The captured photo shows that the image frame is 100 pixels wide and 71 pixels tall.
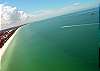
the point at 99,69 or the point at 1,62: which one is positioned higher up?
the point at 99,69

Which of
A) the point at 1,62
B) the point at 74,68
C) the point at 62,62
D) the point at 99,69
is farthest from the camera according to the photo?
the point at 1,62

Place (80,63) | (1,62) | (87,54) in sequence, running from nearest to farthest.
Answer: (80,63), (87,54), (1,62)

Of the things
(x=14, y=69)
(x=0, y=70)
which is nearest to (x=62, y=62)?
(x=14, y=69)

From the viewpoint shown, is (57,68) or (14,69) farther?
(14,69)

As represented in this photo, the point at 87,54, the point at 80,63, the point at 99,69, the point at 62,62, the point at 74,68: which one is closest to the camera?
the point at 99,69

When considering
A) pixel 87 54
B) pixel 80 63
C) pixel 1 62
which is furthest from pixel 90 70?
pixel 1 62

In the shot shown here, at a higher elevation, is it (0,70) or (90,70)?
(90,70)

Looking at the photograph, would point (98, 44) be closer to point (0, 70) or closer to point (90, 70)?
point (90, 70)

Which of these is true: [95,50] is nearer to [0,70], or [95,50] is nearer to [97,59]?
[97,59]

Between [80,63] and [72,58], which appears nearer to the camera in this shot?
[80,63]
